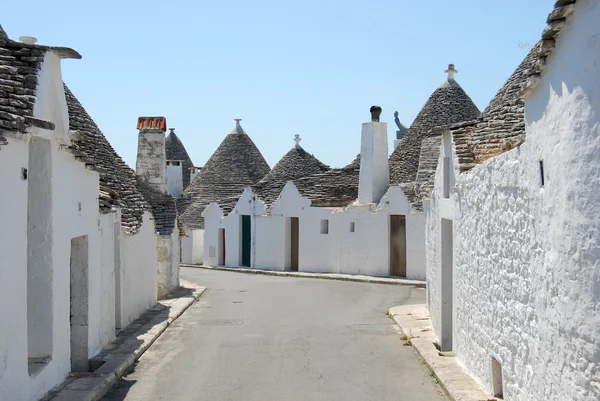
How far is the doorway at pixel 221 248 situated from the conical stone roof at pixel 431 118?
26.2 feet

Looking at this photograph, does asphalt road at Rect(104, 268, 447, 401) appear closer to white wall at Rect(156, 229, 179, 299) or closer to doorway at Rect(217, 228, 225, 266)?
white wall at Rect(156, 229, 179, 299)

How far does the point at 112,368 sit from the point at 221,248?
20.5m

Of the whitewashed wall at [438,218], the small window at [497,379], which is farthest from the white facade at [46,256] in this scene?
the whitewashed wall at [438,218]

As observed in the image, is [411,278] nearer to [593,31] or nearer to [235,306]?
[235,306]

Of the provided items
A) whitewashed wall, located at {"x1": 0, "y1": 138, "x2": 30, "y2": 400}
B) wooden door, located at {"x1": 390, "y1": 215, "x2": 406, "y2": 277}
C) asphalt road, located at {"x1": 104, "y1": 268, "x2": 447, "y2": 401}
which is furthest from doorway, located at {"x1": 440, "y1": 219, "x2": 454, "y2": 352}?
wooden door, located at {"x1": 390, "y1": 215, "x2": 406, "y2": 277}

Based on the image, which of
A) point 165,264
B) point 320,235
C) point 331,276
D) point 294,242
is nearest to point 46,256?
point 165,264

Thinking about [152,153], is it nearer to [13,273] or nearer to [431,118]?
[431,118]

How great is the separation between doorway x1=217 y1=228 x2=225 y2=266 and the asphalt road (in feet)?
38.0

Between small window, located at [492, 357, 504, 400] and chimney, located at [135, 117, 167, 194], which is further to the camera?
chimney, located at [135, 117, 167, 194]

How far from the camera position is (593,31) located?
4598mm

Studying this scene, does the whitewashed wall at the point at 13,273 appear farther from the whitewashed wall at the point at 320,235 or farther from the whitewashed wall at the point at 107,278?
the whitewashed wall at the point at 320,235

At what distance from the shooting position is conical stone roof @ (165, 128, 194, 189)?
4284 centimetres

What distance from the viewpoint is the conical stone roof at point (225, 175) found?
108 feet

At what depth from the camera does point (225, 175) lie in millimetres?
34406
